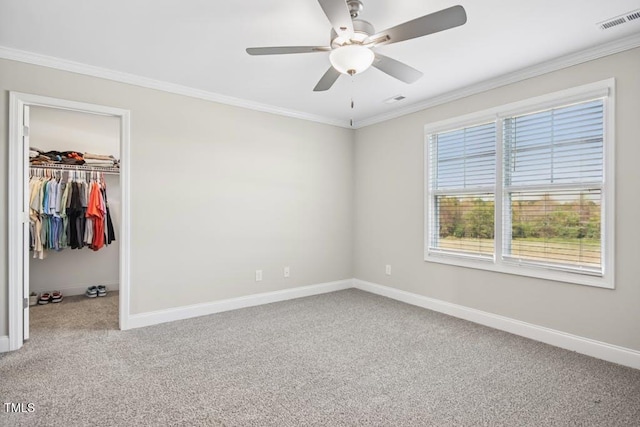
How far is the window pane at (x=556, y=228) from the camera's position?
2816mm

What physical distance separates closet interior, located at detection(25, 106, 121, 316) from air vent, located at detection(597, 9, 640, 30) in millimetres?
5160

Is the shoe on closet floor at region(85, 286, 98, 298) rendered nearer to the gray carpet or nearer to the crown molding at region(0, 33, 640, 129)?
the gray carpet

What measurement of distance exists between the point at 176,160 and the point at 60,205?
198 cm

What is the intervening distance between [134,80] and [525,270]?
4285 mm

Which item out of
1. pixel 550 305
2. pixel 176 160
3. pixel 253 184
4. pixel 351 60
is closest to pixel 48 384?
pixel 176 160

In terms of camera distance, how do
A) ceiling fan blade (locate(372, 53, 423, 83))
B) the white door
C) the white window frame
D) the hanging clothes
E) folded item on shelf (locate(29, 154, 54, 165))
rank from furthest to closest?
folded item on shelf (locate(29, 154, 54, 165)) → the hanging clothes → the white door → the white window frame → ceiling fan blade (locate(372, 53, 423, 83))

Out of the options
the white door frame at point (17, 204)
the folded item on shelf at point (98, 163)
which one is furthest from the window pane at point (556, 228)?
the folded item on shelf at point (98, 163)

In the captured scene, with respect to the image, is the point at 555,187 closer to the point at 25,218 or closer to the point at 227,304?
the point at 227,304

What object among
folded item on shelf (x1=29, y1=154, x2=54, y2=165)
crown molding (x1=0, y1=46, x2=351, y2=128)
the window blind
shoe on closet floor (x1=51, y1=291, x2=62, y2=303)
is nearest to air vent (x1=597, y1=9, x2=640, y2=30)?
the window blind

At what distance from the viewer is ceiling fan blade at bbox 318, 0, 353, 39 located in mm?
1730

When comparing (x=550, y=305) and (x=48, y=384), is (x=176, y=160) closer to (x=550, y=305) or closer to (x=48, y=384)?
(x=48, y=384)

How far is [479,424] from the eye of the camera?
74.0 inches

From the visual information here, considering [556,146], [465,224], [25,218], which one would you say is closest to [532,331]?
[465,224]

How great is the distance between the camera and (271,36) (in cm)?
259
